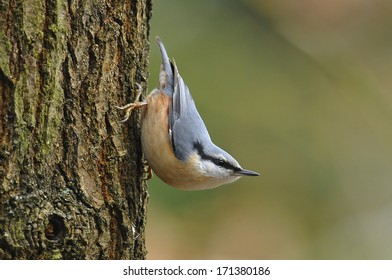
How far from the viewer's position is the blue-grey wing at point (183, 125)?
10.8ft

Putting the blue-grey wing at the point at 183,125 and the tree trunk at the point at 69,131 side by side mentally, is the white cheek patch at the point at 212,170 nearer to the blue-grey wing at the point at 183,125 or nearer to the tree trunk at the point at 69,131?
the blue-grey wing at the point at 183,125

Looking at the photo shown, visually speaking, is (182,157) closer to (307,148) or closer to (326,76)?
(307,148)

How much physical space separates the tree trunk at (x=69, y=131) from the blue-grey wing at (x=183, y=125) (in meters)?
0.44

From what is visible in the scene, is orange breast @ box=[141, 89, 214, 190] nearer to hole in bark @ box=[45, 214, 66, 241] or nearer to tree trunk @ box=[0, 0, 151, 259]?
tree trunk @ box=[0, 0, 151, 259]

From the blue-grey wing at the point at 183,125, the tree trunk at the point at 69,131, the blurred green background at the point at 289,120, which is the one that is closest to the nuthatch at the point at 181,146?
the blue-grey wing at the point at 183,125

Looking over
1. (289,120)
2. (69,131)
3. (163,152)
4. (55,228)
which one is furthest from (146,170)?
(289,120)

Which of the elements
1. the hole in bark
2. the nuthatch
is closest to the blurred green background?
the nuthatch

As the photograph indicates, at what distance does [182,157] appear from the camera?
3.27m

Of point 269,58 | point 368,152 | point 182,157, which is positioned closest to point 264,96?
point 269,58

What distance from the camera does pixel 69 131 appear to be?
251 cm

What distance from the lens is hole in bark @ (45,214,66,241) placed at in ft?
7.80

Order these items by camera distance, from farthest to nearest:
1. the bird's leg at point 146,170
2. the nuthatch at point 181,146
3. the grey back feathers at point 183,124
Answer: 1. the grey back feathers at point 183,124
2. the nuthatch at point 181,146
3. the bird's leg at point 146,170

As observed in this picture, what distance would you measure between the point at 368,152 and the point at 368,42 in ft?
3.04

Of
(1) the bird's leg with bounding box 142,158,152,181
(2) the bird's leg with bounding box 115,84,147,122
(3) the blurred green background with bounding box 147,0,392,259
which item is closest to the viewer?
(2) the bird's leg with bounding box 115,84,147,122
